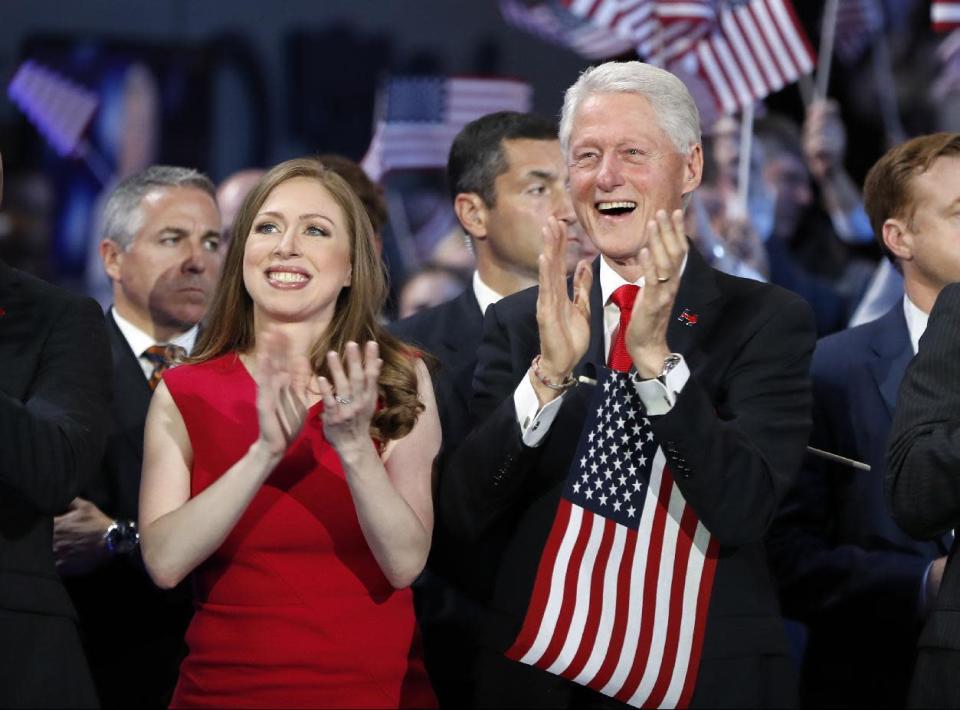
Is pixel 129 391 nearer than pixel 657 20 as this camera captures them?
Yes

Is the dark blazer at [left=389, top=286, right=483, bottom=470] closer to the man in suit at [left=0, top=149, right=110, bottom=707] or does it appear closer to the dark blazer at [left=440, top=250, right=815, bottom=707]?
the dark blazer at [left=440, top=250, right=815, bottom=707]

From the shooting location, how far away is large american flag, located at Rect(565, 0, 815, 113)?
18.8ft

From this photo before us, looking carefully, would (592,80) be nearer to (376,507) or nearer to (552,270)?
(552,270)

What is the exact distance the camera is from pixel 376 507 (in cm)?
262

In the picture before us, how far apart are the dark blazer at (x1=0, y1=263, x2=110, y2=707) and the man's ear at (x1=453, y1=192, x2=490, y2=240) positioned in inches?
58.5

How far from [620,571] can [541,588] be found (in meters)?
0.15

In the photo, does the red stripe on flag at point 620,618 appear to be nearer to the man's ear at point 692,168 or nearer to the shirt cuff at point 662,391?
the shirt cuff at point 662,391

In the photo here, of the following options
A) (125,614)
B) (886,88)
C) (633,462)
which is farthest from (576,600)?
(886,88)

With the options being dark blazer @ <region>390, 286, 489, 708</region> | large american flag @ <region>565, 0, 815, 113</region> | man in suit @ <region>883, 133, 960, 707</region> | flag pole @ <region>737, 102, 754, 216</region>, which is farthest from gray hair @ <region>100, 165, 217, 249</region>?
man in suit @ <region>883, 133, 960, 707</region>

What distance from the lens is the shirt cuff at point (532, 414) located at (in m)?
2.66

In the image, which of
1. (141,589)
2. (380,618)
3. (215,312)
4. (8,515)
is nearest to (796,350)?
(380,618)

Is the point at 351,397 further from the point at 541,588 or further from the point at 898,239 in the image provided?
the point at 898,239

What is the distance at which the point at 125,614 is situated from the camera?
371cm

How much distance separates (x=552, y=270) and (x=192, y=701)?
105cm
